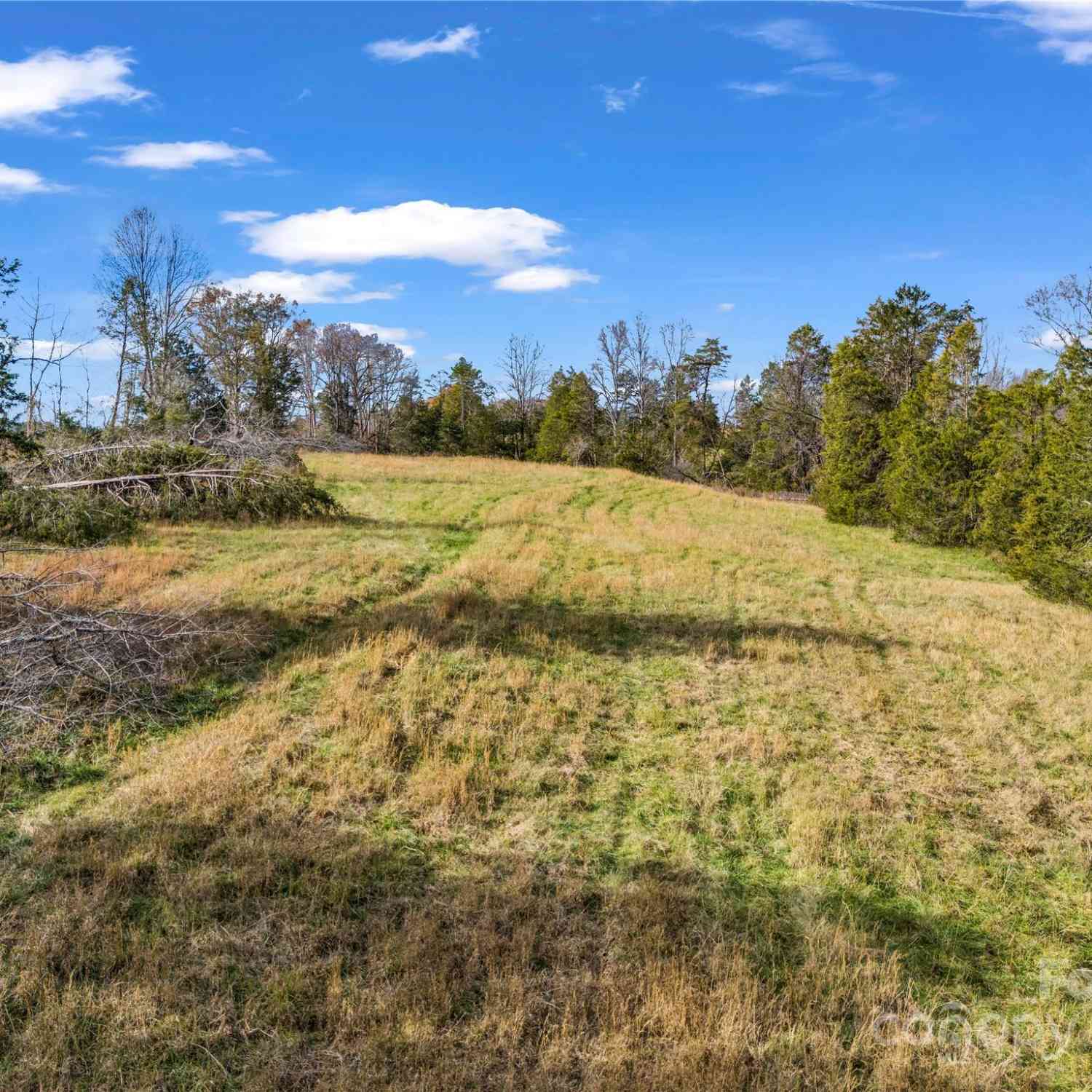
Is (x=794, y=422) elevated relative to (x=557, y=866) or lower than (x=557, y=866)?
elevated

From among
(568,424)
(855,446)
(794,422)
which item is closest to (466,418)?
(568,424)

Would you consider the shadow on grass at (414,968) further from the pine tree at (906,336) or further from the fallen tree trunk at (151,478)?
the pine tree at (906,336)

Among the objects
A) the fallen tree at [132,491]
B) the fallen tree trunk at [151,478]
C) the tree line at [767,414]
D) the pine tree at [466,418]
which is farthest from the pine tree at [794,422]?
the fallen tree trunk at [151,478]

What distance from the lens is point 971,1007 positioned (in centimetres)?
408

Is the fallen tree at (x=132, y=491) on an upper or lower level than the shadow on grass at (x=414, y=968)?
upper

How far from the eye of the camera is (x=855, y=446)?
27359mm

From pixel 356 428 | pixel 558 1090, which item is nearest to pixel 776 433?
pixel 356 428

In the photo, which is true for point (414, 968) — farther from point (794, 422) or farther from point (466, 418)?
point (466, 418)

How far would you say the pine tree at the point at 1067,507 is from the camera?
14.9 metres

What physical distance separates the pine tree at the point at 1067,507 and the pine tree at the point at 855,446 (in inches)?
344

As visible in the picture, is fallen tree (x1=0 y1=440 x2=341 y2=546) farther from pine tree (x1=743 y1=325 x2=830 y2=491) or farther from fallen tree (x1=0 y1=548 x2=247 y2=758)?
pine tree (x1=743 y1=325 x2=830 y2=491)

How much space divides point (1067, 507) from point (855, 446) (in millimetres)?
12348

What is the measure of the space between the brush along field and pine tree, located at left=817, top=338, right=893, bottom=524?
614 inches

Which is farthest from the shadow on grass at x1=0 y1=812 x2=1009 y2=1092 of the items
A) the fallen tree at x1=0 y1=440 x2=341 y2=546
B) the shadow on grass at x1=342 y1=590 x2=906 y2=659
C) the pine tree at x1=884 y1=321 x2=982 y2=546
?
the pine tree at x1=884 y1=321 x2=982 y2=546
